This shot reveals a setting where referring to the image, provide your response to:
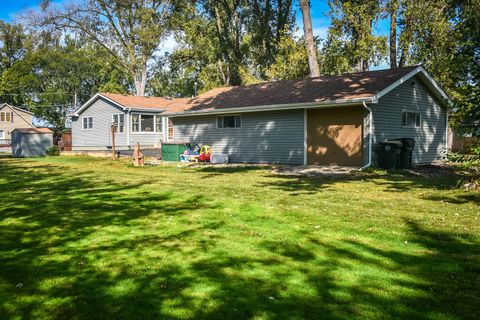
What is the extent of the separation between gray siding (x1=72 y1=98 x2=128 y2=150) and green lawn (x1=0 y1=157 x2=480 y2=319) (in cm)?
1989

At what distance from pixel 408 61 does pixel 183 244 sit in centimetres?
2239

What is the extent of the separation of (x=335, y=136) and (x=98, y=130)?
60.3ft

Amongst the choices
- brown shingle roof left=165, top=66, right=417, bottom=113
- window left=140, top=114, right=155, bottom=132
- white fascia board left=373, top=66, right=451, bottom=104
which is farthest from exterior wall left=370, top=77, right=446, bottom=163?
window left=140, top=114, right=155, bottom=132

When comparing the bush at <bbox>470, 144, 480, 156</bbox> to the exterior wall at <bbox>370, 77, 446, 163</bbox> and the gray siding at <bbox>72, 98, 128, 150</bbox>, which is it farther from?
the gray siding at <bbox>72, 98, 128, 150</bbox>

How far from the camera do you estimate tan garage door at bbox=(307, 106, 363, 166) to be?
15898 millimetres

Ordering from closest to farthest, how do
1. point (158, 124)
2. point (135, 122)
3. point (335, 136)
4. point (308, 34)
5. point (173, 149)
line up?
1. point (335, 136)
2. point (173, 149)
3. point (308, 34)
4. point (135, 122)
5. point (158, 124)

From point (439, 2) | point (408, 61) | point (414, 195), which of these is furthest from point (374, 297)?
point (408, 61)

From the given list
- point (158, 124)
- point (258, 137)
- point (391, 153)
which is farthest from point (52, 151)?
point (391, 153)

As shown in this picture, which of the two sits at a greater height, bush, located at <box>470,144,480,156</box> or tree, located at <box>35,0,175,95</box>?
tree, located at <box>35,0,175,95</box>

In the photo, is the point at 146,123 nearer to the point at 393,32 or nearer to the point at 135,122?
the point at 135,122

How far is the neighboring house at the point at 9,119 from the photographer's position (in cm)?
5359

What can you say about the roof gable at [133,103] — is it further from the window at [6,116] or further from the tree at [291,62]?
the window at [6,116]

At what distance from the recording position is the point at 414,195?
29.2 ft

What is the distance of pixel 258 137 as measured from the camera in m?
18.8
